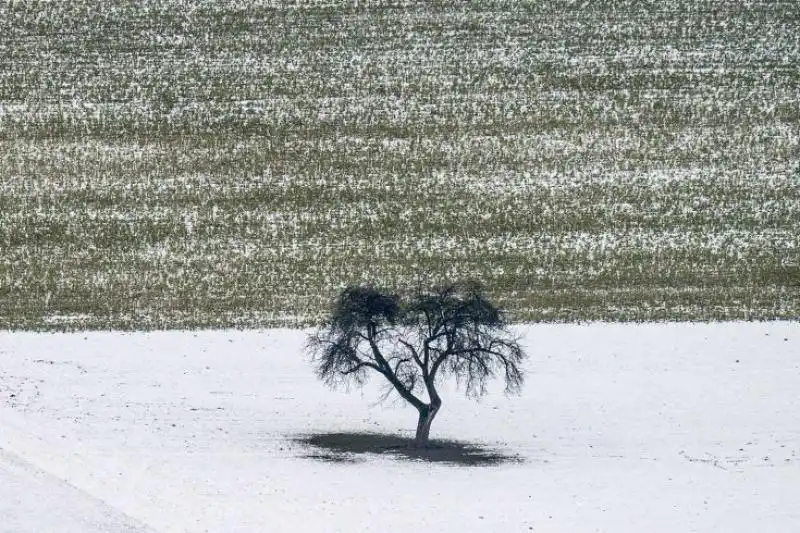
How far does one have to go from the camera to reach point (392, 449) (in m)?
25.0

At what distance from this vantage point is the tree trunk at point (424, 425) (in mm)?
25131

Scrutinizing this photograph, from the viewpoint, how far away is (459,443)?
25.7m

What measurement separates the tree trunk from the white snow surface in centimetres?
109

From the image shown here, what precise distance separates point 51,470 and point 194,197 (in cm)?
2176

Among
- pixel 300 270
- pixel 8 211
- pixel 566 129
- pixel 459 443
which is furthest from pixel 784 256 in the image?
pixel 8 211

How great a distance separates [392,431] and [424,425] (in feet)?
5.58

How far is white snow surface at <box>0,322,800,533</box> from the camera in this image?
67.3ft

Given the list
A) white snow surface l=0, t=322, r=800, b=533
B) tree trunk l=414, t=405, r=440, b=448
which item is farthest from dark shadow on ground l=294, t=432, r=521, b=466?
white snow surface l=0, t=322, r=800, b=533

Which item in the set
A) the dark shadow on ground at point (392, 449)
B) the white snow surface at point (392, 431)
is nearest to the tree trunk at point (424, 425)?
the dark shadow on ground at point (392, 449)

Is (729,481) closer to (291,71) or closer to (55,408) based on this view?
(55,408)

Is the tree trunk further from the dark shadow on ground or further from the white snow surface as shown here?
the white snow surface

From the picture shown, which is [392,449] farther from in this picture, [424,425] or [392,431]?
[392,431]

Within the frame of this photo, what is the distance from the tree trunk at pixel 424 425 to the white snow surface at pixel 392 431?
3.58 ft

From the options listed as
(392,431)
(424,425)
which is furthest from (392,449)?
(392,431)
